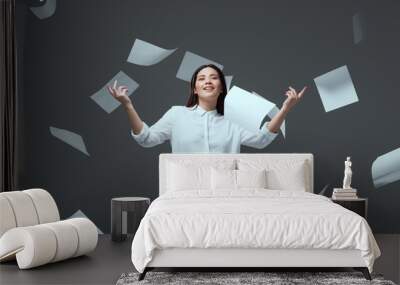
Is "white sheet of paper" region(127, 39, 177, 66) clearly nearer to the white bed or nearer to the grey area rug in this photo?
the white bed

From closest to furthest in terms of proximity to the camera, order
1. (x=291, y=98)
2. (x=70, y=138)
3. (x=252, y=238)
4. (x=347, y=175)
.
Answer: (x=252, y=238) < (x=347, y=175) < (x=291, y=98) < (x=70, y=138)

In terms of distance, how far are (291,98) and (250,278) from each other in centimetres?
264

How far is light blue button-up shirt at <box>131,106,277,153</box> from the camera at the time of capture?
6.82 meters

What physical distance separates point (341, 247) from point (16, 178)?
3.49 metres

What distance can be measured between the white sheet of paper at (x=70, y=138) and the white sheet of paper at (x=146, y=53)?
3.21 feet

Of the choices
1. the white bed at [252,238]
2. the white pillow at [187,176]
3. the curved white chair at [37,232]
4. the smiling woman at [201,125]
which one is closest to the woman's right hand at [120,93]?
the smiling woman at [201,125]

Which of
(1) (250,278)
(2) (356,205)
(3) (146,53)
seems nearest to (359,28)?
(2) (356,205)

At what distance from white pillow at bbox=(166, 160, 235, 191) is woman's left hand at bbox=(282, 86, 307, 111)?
38.4 inches

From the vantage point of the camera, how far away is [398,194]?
6750 mm

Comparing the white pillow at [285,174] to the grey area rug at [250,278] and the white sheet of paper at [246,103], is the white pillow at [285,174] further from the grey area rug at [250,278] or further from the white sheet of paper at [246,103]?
the grey area rug at [250,278]

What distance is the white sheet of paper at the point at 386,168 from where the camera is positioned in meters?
6.75

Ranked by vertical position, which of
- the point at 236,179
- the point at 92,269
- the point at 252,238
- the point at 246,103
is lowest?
the point at 92,269

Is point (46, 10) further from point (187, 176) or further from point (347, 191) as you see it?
point (347, 191)

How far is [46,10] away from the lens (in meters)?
6.82
